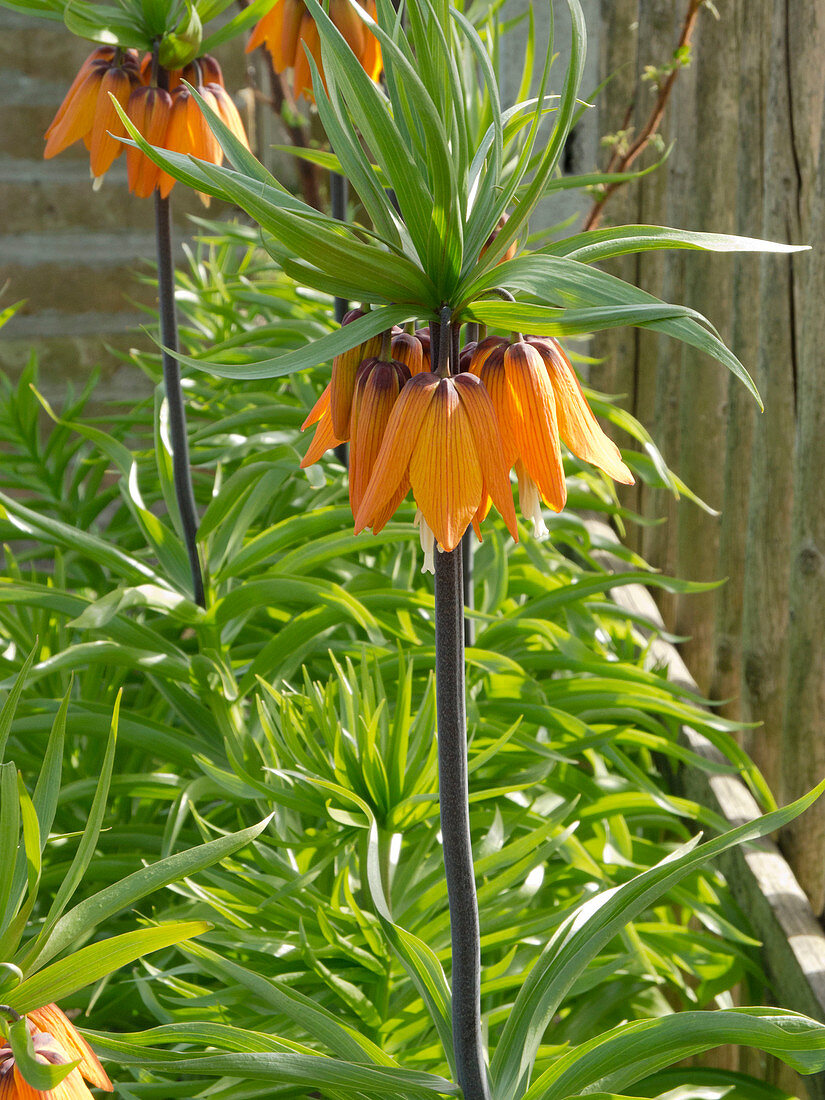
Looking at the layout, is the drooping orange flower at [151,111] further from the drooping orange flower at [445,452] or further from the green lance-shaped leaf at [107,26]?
the drooping orange flower at [445,452]

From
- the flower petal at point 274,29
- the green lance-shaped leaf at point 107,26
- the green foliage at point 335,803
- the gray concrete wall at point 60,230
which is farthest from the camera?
the gray concrete wall at point 60,230

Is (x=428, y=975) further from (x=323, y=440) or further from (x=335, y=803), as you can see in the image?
(x=323, y=440)

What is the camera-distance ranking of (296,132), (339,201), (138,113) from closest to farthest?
(138,113), (339,201), (296,132)

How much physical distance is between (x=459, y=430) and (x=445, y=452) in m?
0.01

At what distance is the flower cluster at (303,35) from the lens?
52.0 inches

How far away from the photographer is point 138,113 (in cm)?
114

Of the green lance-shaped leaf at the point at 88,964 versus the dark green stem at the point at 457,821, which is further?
the dark green stem at the point at 457,821

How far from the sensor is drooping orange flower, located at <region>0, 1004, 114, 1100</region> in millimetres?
455

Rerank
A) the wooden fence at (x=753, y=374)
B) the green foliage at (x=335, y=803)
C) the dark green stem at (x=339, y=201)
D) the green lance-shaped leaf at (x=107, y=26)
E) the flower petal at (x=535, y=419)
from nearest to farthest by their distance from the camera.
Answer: the flower petal at (x=535, y=419), the green foliage at (x=335, y=803), the green lance-shaped leaf at (x=107, y=26), the wooden fence at (x=753, y=374), the dark green stem at (x=339, y=201)

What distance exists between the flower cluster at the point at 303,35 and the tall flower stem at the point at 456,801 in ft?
2.83

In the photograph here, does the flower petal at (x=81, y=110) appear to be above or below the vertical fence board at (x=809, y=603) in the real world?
above

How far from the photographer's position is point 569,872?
1.20m

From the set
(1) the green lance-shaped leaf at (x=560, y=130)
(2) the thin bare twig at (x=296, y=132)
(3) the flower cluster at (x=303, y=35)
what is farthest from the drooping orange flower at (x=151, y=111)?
(2) the thin bare twig at (x=296, y=132)

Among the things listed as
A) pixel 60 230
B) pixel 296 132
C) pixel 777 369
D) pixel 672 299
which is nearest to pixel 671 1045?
pixel 777 369
